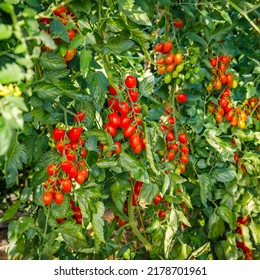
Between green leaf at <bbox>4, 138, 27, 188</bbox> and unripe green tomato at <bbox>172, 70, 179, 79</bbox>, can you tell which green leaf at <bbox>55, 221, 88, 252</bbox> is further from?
unripe green tomato at <bbox>172, 70, 179, 79</bbox>

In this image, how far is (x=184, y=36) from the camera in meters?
1.65

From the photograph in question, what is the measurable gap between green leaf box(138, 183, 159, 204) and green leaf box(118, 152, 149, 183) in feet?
0.38

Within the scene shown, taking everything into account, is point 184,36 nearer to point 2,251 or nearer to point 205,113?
point 205,113

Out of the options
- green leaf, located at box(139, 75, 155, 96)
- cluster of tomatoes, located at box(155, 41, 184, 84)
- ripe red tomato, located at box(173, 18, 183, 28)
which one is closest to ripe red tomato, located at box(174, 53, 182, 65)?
cluster of tomatoes, located at box(155, 41, 184, 84)

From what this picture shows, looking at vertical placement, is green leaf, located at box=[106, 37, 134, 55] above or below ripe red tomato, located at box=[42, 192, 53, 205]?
above

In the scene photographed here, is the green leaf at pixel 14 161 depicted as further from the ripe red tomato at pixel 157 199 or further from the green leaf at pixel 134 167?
the ripe red tomato at pixel 157 199

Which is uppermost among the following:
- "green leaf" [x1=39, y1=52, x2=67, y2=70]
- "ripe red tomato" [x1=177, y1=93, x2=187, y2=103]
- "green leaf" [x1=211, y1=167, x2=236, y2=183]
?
"green leaf" [x1=39, y1=52, x2=67, y2=70]

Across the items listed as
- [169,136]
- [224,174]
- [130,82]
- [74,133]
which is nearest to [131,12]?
[130,82]

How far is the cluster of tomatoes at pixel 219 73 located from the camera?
171cm

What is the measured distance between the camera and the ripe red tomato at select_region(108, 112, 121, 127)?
1.23m

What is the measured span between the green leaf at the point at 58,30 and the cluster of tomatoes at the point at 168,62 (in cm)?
55

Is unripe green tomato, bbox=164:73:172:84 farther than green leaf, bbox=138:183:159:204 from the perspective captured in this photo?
Yes
